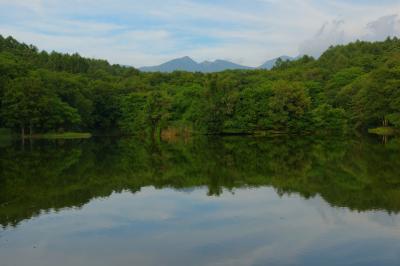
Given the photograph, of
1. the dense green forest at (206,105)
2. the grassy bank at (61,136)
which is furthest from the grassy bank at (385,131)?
the grassy bank at (61,136)

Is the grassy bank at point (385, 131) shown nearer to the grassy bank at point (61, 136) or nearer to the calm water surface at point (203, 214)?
the calm water surface at point (203, 214)

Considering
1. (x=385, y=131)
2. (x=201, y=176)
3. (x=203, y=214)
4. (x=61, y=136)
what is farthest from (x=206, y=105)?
(x=203, y=214)

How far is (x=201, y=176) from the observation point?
20953 mm

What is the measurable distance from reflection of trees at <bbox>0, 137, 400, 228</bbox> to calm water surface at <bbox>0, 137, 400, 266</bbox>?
→ 0.05 metres

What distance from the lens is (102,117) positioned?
225 feet

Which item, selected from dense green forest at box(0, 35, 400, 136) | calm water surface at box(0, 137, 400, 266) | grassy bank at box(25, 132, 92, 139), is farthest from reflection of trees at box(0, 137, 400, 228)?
grassy bank at box(25, 132, 92, 139)

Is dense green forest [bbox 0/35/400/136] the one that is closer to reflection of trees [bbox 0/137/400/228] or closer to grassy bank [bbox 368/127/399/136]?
grassy bank [bbox 368/127/399/136]

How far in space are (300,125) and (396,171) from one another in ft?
112

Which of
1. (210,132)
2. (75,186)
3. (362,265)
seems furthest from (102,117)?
(362,265)

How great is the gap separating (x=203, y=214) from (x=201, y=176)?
7364 millimetres

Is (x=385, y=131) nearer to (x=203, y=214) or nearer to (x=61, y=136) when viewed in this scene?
(x=61, y=136)

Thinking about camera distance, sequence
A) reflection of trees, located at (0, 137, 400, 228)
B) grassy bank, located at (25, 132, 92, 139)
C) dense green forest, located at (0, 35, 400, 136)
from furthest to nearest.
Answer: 1. grassy bank, located at (25, 132, 92, 139)
2. dense green forest, located at (0, 35, 400, 136)
3. reflection of trees, located at (0, 137, 400, 228)

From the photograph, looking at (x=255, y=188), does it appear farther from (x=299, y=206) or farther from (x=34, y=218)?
(x=34, y=218)

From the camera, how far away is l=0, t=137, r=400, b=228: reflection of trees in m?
15.4
